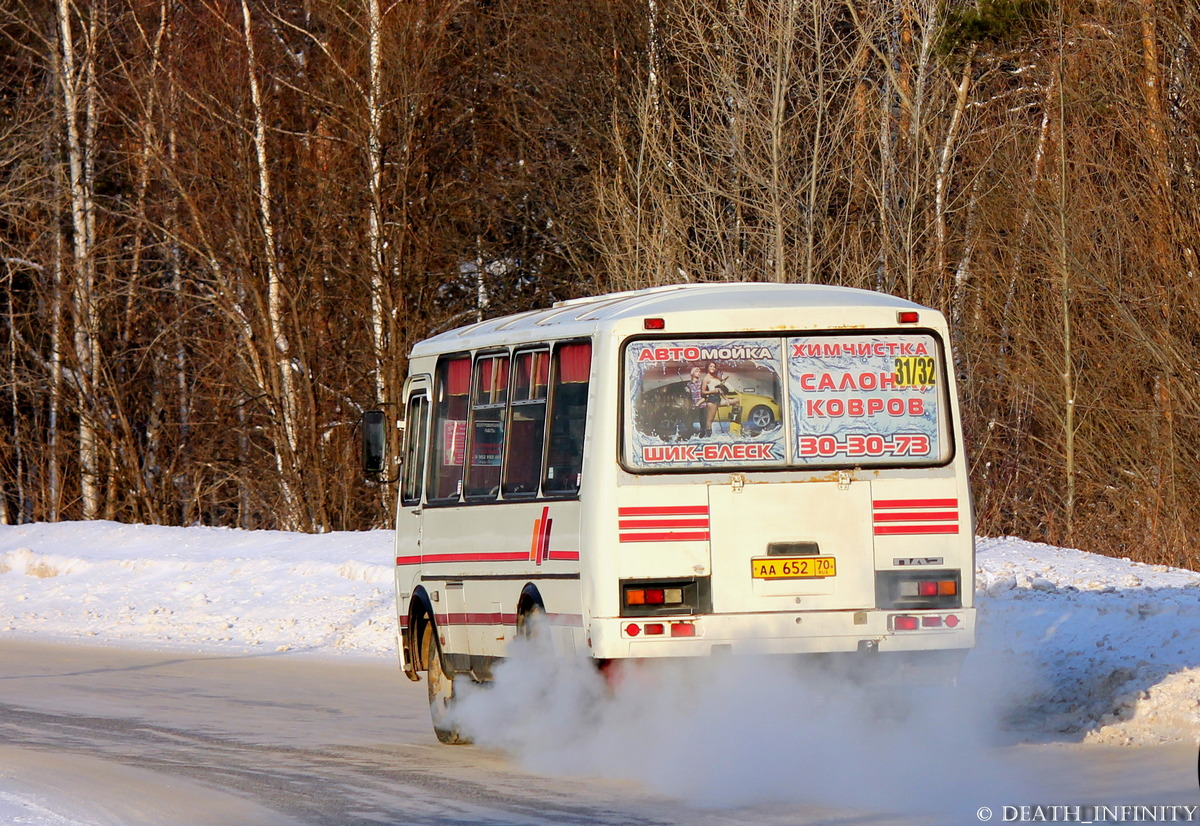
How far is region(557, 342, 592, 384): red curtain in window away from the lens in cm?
1083

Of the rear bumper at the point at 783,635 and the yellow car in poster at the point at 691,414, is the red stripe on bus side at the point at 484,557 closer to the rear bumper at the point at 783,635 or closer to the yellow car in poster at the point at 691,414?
the rear bumper at the point at 783,635

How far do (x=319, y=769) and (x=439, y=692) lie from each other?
81.1 inches

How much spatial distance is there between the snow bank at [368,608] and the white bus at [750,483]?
1801 mm

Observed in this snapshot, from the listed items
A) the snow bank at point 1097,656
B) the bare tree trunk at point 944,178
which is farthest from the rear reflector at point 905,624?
the bare tree trunk at point 944,178

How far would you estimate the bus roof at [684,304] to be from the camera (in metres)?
10.7

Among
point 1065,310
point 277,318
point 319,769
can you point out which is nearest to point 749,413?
point 319,769

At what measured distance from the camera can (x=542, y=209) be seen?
1442 inches

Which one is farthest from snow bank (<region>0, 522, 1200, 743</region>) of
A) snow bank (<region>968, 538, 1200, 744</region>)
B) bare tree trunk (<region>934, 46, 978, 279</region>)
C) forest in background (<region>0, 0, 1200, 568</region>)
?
bare tree trunk (<region>934, 46, 978, 279</region>)

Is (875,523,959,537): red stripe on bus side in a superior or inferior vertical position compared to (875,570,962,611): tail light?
superior

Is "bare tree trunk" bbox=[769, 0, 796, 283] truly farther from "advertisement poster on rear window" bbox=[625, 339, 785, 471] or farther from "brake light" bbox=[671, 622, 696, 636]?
"brake light" bbox=[671, 622, 696, 636]

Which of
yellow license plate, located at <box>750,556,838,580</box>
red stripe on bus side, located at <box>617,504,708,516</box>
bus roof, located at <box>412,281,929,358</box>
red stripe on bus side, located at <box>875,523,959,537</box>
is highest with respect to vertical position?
bus roof, located at <box>412,281,929,358</box>

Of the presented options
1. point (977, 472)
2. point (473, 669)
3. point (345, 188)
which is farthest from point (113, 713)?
point (345, 188)

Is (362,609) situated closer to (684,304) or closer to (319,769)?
(319,769)

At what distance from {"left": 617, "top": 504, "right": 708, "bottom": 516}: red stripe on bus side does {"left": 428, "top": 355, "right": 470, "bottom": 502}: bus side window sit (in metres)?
2.59
